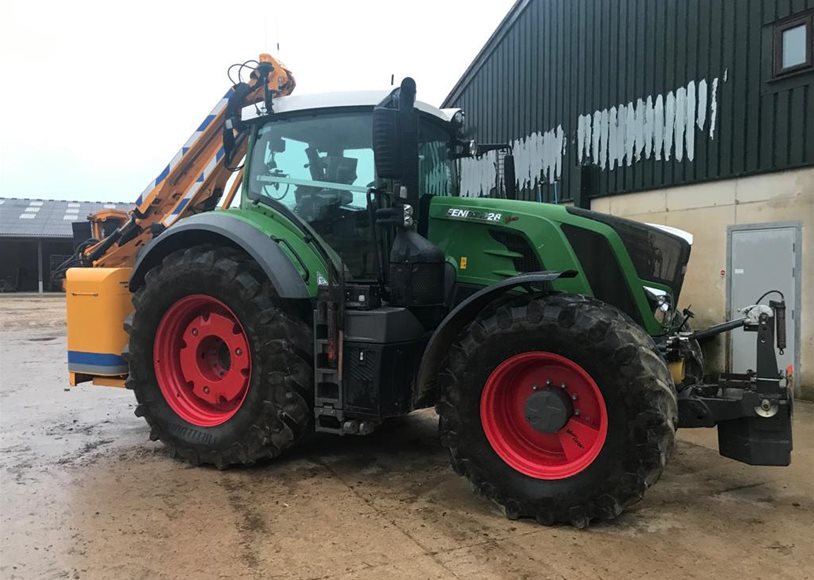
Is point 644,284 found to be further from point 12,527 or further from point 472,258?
point 12,527

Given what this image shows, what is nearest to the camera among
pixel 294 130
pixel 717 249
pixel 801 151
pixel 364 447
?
pixel 294 130

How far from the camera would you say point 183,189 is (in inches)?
227

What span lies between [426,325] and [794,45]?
5387 millimetres

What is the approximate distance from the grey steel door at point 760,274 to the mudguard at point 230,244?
552 cm

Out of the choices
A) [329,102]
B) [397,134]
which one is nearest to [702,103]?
[329,102]

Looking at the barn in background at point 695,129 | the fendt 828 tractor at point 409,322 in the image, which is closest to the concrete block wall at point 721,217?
the barn in background at point 695,129

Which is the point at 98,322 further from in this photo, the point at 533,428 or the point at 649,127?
the point at 649,127

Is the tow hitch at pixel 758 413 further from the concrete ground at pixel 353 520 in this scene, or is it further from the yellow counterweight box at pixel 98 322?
the yellow counterweight box at pixel 98 322

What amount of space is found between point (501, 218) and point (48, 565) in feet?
10.4

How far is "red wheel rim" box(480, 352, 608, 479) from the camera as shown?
11.2 ft

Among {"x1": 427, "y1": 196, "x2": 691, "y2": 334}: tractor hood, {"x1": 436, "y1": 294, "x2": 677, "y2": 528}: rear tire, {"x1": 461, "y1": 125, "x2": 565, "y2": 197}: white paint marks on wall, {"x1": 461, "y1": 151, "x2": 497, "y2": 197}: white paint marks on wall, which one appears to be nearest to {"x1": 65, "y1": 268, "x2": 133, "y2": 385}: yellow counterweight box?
{"x1": 427, "y1": 196, "x2": 691, "y2": 334}: tractor hood

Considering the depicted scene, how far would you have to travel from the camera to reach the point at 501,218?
13.5 ft

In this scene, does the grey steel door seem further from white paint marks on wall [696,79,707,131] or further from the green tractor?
the green tractor

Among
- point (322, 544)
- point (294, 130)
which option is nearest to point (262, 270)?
point (294, 130)
